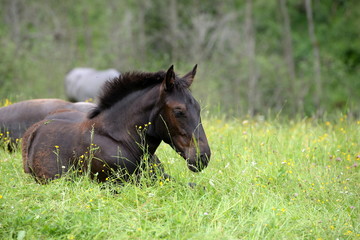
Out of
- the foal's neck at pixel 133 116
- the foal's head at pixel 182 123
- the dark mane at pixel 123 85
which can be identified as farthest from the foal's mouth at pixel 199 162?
the dark mane at pixel 123 85

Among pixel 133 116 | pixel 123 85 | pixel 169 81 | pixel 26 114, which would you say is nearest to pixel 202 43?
pixel 26 114

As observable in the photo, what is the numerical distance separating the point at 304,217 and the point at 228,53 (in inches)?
978

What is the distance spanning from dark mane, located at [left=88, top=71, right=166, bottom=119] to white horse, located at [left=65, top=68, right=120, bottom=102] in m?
11.2

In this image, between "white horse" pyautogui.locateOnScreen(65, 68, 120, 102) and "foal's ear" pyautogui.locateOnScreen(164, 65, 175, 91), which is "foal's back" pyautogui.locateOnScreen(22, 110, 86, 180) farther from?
"white horse" pyautogui.locateOnScreen(65, 68, 120, 102)

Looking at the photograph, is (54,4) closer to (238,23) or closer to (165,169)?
(238,23)

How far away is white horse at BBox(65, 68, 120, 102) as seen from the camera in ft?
56.1

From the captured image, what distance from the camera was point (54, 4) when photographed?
3284 cm

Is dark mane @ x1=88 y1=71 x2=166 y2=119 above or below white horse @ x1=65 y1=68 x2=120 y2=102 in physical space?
above

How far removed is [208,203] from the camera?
4.55 meters

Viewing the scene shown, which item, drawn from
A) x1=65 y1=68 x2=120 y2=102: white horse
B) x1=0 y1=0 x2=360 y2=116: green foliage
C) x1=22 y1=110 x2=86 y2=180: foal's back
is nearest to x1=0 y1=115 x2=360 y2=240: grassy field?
x1=22 y1=110 x2=86 y2=180: foal's back

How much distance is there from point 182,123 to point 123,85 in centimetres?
99

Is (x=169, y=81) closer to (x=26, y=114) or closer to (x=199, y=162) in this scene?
(x=199, y=162)

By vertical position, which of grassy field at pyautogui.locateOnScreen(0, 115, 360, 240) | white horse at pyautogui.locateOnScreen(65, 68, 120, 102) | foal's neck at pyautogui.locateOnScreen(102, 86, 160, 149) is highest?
foal's neck at pyautogui.locateOnScreen(102, 86, 160, 149)

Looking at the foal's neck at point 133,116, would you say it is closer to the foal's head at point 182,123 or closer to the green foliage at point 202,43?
the foal's head at point 182,123
